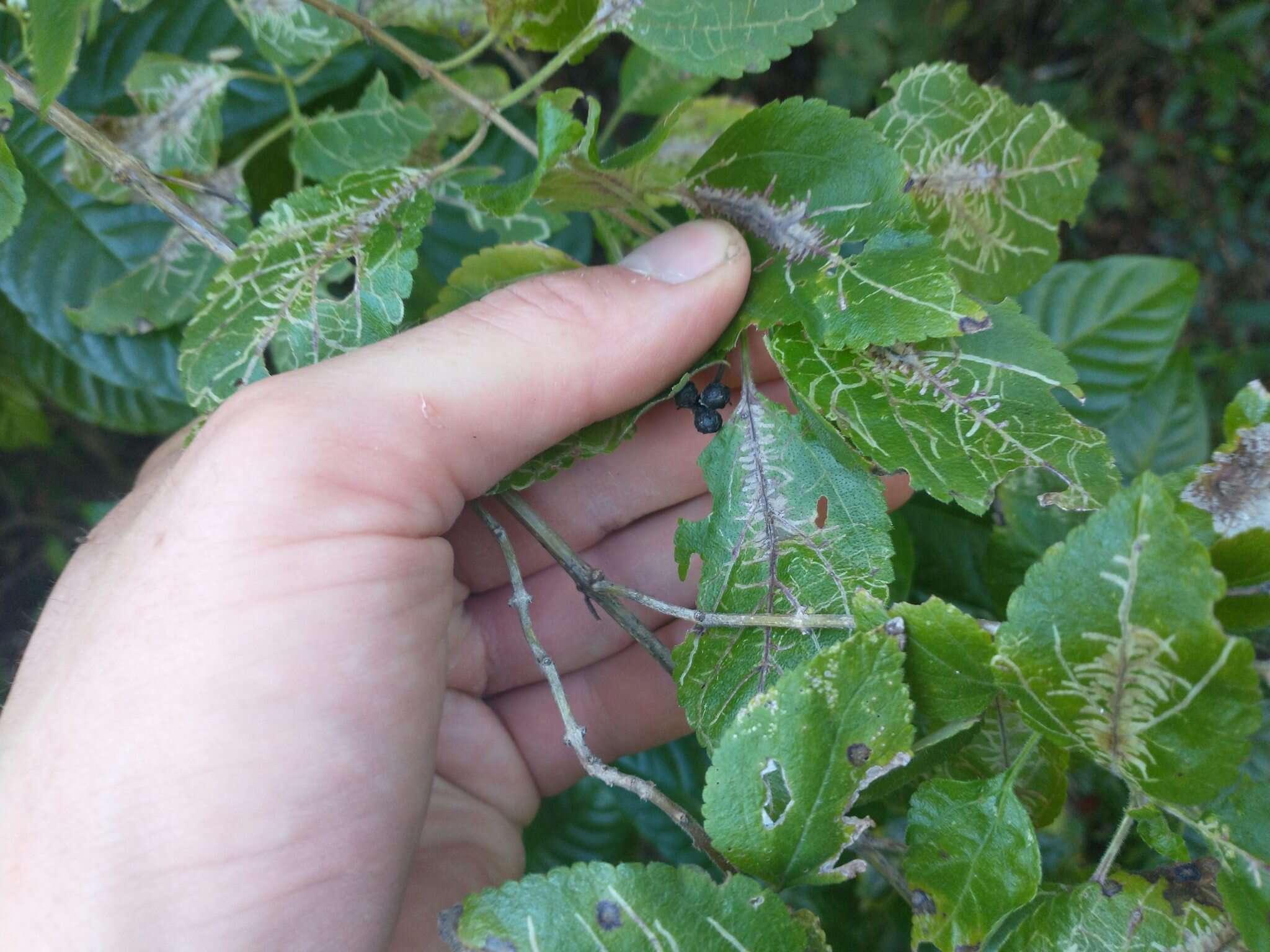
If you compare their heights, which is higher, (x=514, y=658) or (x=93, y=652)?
(x=93, y=652)

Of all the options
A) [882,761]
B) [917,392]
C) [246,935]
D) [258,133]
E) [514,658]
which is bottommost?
A: [514,658]

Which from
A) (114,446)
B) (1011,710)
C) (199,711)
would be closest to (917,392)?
(1011,710)

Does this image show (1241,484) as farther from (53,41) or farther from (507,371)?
(53,41)

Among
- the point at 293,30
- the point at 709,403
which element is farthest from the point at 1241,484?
the point at 293,30

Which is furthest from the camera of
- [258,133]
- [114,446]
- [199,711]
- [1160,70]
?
[1160,70]

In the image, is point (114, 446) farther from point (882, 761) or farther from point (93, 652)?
point (882, 761)

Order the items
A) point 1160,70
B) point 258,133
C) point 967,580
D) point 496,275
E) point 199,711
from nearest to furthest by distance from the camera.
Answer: point 199,711
point 496,275
point 967,580
point 258,133
point 1160,70
